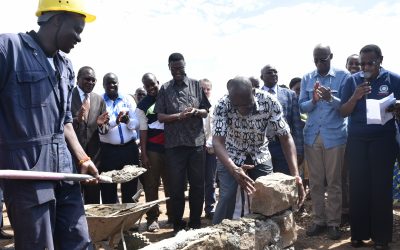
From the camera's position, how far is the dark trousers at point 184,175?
212 inches

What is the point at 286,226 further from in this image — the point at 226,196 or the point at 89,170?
the point at 89,170

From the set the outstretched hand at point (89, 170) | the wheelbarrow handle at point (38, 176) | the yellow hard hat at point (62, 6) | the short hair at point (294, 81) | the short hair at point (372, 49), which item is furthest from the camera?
the short hair at point (294, 81)

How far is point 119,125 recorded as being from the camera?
5578mm

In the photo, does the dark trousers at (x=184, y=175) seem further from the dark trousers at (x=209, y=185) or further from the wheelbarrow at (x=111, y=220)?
the wheelbarrow at (x=111, y=220)

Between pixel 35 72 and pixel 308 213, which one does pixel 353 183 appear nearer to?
pixel 308 213

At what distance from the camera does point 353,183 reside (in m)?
4.95

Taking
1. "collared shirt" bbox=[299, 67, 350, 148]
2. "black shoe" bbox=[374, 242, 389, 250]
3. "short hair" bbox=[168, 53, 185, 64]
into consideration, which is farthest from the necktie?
"black shoe" bbox=[374, 242, 389, 250]

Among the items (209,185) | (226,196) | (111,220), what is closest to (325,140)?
(226,196)

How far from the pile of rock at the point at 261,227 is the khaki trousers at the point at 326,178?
1263 millimetres

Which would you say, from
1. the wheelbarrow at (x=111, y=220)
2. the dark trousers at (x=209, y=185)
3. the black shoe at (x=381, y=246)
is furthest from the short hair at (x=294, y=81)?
the wheelbarrow at (x=111, y=220)

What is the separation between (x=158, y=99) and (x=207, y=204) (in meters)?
2.10

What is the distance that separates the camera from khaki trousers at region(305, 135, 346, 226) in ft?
17.1

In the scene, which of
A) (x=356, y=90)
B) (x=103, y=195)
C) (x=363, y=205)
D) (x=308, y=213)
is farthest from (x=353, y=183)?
(x=103, y=195)

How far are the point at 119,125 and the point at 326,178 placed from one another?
2.74 metres
